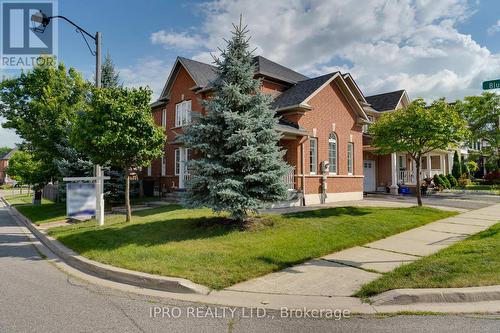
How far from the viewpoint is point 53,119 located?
1953 cm

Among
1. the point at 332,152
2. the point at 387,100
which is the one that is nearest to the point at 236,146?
the point at 332,152

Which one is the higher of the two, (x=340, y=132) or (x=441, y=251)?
(x=340, y=132)

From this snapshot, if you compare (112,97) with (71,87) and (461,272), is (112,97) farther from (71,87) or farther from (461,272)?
(71,87)

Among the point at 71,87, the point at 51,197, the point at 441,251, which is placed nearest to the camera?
the point at 441,251

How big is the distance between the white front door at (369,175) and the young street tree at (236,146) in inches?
657

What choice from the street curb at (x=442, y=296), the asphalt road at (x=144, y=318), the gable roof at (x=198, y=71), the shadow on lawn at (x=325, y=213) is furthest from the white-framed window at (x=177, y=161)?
the street curb at (x=442, y=296)

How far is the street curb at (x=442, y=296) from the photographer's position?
483cm

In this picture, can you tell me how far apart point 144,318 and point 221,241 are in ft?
12.1

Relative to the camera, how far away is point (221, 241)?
812 centimetres

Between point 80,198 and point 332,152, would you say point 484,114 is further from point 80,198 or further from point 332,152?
point 80,198

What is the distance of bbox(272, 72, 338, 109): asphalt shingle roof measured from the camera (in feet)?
54.0

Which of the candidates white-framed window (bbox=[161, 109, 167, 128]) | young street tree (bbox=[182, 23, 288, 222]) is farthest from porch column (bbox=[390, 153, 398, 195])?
young street tree (bbox=[182, 23, 288, 222])

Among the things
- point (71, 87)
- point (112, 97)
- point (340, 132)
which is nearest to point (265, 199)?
point (112, 97)

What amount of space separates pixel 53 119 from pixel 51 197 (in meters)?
12.3
